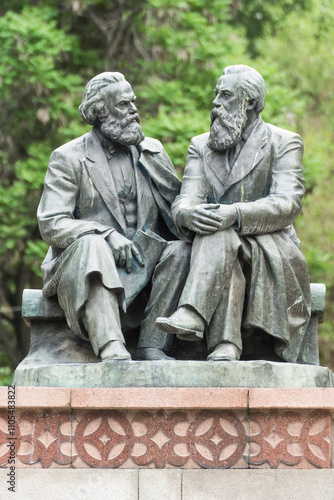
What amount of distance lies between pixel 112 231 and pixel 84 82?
8.92m

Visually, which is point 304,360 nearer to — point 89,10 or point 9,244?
point 9,244

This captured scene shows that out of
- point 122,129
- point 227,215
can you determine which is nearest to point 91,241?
point 227,215

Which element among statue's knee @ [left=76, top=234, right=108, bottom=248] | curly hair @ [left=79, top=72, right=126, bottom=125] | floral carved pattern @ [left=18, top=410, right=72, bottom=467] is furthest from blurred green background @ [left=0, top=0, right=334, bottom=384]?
floral carved pattern @ [left=18, top=410, right=72, bottom=467]

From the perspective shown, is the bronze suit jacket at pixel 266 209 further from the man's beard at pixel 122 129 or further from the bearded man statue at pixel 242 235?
the man's beard at pixel 122 129

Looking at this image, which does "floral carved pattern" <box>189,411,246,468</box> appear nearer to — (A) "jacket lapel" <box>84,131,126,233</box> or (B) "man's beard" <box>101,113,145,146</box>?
(A) "jacket lapel" <box>84,131,126,233</box>

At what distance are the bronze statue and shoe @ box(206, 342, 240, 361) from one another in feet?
1.49

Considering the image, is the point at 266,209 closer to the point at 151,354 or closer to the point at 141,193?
the point at 141,193

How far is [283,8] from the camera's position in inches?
754

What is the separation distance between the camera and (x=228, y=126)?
8.19 metres

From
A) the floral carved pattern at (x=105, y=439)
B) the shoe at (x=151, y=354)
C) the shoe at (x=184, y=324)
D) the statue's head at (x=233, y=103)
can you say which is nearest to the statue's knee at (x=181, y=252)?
the shoe at (x=184, y=324)

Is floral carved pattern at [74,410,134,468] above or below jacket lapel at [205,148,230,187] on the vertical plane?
below

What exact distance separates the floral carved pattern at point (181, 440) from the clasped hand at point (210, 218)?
4.07 feet

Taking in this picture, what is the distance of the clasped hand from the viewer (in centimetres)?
779

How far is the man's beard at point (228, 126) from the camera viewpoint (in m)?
8.20
